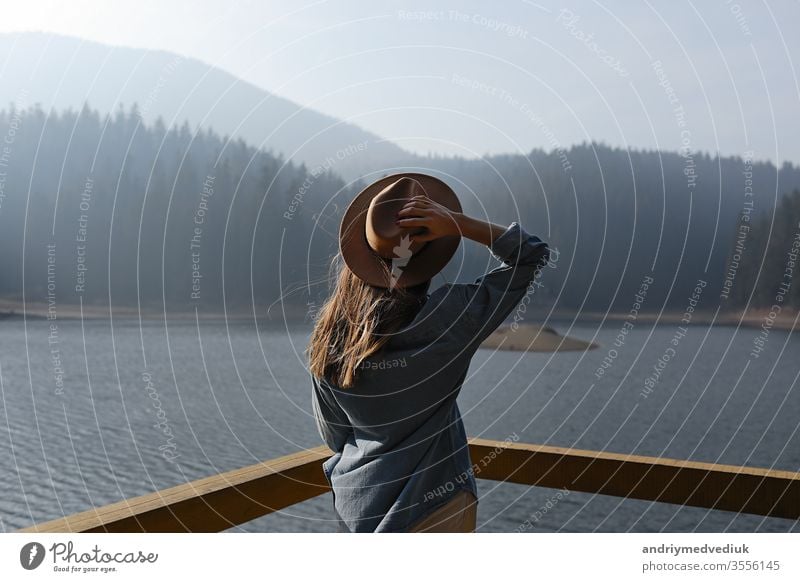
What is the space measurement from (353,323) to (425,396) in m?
0.25

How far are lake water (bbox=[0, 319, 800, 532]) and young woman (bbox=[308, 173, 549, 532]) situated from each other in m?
9.96

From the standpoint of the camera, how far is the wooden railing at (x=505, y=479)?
185 centimetres

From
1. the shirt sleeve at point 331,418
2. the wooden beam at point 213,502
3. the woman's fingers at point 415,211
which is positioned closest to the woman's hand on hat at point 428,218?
the woman's fingers at point 415,211

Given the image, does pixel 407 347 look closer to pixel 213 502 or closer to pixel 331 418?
pixel 331 418

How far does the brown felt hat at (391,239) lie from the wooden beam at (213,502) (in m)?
0.76

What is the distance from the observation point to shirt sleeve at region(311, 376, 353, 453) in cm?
198

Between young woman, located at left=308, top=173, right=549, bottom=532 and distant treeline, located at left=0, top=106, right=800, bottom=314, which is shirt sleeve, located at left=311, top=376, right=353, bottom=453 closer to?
young woman, located at left=308, top=173, right=549, bottom=532

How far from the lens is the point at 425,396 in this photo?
5.86 ft

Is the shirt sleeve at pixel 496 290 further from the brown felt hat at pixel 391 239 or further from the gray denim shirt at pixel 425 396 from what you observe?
the brown felt hat at pixel 391 239

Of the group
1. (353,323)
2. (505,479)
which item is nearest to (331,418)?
(353,323)

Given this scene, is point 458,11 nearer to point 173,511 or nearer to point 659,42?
point 173,511

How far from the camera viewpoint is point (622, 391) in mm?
40562

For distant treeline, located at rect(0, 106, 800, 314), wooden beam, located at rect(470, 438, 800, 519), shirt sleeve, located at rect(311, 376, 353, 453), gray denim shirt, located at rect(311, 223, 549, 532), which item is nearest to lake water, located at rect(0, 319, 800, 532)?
distant treeline, located at rect(0, 106, 800, 314)
